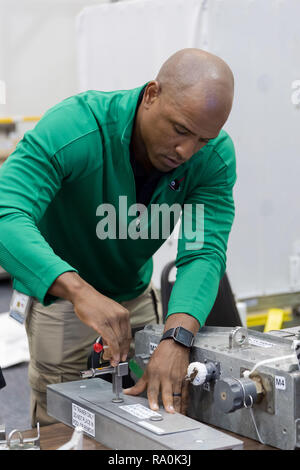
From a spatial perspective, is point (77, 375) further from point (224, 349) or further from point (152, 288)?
point (224, 349)

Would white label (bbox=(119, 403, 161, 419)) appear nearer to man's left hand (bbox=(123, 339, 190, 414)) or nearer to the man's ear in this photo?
man's left hand (bbox=(123, 339, 190, 414))

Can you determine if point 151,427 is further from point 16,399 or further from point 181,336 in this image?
point 16,399

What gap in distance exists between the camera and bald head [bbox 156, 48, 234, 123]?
127cm

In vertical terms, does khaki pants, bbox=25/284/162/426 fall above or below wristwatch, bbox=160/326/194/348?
below

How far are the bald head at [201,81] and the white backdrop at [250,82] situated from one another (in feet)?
4.28

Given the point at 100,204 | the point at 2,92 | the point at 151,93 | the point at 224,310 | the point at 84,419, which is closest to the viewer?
the point at 84,419

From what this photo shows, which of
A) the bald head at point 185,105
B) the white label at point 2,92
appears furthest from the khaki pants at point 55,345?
the white label at point 2,92

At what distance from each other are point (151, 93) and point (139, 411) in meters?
0.66

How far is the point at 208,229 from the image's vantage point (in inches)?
59.9

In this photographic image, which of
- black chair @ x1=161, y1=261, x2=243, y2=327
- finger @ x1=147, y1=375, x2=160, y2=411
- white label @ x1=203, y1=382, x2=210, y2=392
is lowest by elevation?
black chair @ x1=161, y1=261, x2=243, y2=327

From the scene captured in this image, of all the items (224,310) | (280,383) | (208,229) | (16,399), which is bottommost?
(16,399)

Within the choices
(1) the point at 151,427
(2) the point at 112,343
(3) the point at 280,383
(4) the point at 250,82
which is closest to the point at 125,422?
(1) the point at 151,427

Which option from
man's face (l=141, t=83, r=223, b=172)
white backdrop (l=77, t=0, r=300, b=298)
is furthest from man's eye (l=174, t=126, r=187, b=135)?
white backdrop (l=77, t=0, r=300, b=298)
